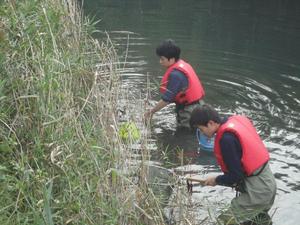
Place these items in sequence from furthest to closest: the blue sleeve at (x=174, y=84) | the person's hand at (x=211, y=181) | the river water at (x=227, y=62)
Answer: the blue sleeve at (x=174, y=84)
the river water at (x=227, y=62)
the person's hand at (x=211, y=181)

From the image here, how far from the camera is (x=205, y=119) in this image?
523 cm

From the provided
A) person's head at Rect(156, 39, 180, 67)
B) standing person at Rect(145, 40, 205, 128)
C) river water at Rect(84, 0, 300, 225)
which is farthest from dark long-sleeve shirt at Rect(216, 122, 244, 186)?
person's head at Rect(156, 39, 180, 67)

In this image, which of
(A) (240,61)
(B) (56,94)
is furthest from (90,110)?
(A) (240,61)

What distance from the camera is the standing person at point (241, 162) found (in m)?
5.23

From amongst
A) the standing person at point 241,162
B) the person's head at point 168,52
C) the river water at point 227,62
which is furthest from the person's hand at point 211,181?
the person's head at point 168,52

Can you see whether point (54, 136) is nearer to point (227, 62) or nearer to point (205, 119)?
point (205, 119)

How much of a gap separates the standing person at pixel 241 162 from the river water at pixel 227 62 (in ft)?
1.48

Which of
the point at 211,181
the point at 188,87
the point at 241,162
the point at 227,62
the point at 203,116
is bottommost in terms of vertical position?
the point at 227,62

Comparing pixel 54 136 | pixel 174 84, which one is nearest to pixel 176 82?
pixel 174 84

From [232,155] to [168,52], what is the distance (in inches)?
112

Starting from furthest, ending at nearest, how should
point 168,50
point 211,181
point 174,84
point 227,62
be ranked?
1. point 227,62
2. point 174,84
3. point 168,50
4. point 211,181

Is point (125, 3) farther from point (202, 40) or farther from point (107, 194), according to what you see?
point (107, 194)

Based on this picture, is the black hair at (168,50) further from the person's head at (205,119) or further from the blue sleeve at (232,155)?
the blue sleeve at (232,155)

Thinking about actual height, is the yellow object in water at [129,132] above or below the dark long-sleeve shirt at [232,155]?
→ above
